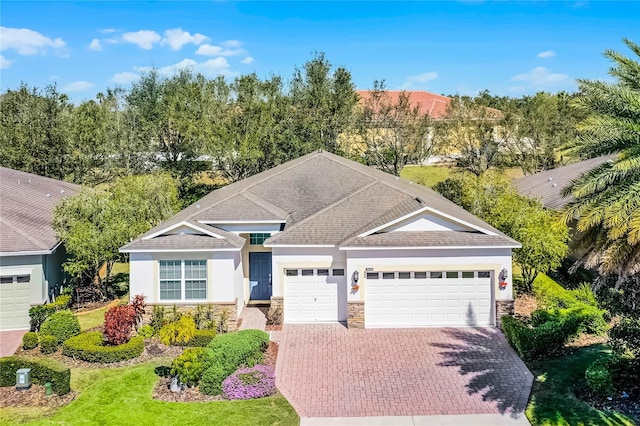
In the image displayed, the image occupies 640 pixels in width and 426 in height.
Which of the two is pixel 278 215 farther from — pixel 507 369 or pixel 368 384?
pixel 507 369

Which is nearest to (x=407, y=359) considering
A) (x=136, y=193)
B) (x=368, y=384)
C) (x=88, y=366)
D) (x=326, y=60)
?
A: (x=368, y=384)

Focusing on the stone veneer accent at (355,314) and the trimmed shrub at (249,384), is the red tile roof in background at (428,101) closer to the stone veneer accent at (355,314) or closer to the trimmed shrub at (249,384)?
the stone veneer accent at (355,314)

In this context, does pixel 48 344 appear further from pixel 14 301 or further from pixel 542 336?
pixel 542 336

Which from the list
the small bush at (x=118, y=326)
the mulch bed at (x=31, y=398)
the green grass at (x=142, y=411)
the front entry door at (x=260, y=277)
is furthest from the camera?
the front entry door at (x=260, y=277)

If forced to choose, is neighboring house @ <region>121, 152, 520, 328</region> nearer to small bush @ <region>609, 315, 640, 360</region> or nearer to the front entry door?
the front entry door

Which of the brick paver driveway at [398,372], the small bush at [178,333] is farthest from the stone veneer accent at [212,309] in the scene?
the brick paver driveway at [398,372]

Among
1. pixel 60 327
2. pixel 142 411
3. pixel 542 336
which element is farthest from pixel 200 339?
pixel 542 336
